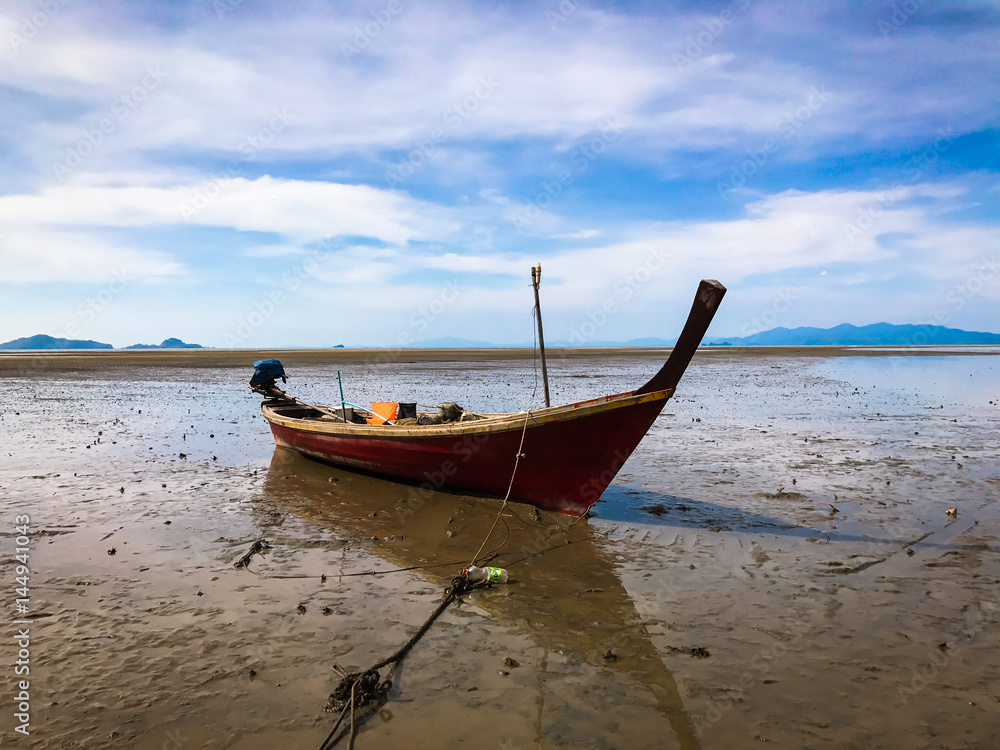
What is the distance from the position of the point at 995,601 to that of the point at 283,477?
463 inches

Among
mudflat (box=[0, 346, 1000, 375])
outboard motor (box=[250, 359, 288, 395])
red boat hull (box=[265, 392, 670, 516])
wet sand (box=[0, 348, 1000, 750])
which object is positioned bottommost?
wet sand (box=[0, 348, 1000, 750])

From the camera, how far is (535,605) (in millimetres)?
6754

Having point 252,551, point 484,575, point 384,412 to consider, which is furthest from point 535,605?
point 384,412

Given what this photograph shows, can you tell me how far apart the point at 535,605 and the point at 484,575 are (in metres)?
0.83

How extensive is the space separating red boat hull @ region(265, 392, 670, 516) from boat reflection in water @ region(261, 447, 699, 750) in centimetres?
31

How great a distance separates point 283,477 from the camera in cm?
1302

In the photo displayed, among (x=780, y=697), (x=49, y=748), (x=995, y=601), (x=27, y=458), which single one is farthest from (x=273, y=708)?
(x=27, y=458)

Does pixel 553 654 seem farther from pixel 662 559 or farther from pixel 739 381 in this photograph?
pixel 739 381

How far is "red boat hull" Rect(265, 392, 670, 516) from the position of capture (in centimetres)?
898

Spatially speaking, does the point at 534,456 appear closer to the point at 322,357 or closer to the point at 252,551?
the point at 252,551

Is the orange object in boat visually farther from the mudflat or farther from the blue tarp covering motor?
the mudflat

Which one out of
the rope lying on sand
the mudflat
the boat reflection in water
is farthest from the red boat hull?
the mudflat

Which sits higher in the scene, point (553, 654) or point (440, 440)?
point (440, 440)

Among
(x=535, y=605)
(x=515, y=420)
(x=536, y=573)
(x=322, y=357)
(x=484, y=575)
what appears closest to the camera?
(x=535, y=605)
